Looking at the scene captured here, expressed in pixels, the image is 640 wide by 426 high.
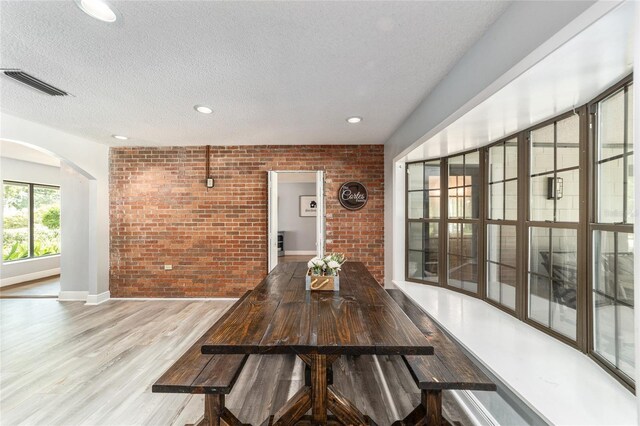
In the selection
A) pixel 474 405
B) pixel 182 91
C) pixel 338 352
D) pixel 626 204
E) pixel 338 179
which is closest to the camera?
pixel 338 352

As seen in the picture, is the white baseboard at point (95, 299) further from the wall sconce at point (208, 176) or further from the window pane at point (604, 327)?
the window pane at point (604, 327)

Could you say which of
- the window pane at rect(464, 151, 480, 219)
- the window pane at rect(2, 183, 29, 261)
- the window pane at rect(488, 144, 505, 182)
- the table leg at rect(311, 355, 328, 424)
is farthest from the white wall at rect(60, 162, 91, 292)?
the window pane at rect(488, 144, 505, 182)

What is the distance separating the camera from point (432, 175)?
3438mm

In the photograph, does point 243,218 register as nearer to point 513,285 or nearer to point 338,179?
point 338,179

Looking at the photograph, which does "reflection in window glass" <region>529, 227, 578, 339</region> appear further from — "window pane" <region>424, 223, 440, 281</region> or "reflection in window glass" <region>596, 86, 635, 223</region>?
"window pane" <region>424, 223, 440, 281</region>

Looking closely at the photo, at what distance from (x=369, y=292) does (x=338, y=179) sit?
242cm

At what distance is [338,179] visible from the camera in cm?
419

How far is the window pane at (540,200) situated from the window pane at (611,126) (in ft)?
1.43

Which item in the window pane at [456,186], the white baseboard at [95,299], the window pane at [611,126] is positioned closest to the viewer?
the window pane at [611,126]

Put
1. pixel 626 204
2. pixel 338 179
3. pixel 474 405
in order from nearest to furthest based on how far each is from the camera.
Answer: pixel 626 204 < pixel 474 405 < pixel 338 179

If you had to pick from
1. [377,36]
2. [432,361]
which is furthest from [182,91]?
[432,361]

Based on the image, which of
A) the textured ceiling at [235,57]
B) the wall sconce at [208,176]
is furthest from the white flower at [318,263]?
the wall sconce at [208,176]

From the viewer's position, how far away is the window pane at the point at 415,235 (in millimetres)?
3562

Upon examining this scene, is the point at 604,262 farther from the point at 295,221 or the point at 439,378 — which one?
the point at 295,221
